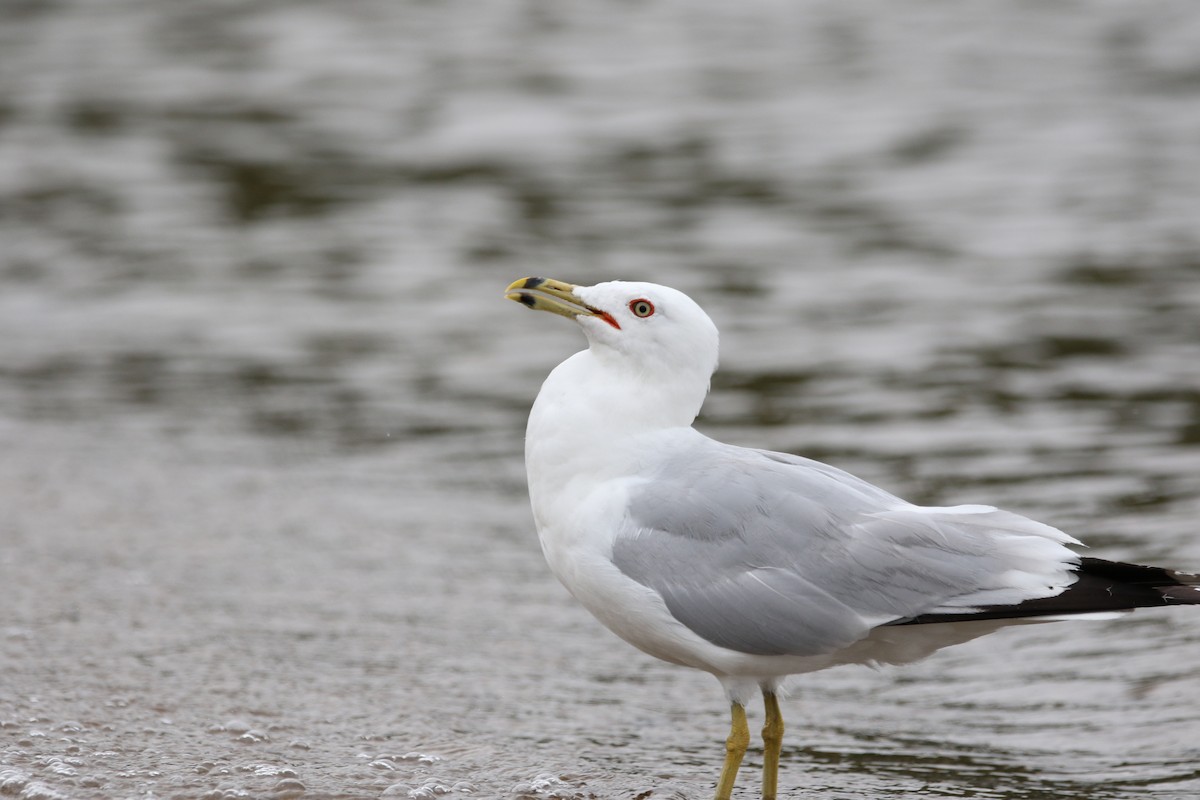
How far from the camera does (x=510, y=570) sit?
684cm

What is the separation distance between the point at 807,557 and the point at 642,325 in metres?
0.76

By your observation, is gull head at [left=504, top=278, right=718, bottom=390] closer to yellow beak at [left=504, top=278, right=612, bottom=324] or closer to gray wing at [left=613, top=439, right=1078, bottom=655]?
yellow beak at [left=504, top=278, right=612, bottom=324]

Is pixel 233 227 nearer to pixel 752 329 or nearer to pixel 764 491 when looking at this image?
pixel 752 329

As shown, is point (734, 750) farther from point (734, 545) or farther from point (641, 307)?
point (641, 307)

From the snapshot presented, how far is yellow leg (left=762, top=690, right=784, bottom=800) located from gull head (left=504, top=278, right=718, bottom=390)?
920 mm

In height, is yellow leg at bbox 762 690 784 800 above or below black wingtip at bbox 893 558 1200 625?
below

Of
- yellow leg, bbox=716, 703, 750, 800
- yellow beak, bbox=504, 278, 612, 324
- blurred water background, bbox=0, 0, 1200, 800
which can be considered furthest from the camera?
blurred water background, bbox=0, 0, 1200, 800

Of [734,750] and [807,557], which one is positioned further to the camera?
[734,750]

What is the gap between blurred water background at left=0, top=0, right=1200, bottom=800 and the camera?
532 cm

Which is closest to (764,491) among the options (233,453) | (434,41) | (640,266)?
(233,453)

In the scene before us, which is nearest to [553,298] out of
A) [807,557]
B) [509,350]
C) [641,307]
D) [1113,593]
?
[641,307]

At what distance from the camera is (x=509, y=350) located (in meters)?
9.70

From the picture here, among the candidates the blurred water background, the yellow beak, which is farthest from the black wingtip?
the yellow beak

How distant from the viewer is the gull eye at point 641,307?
4.54m
